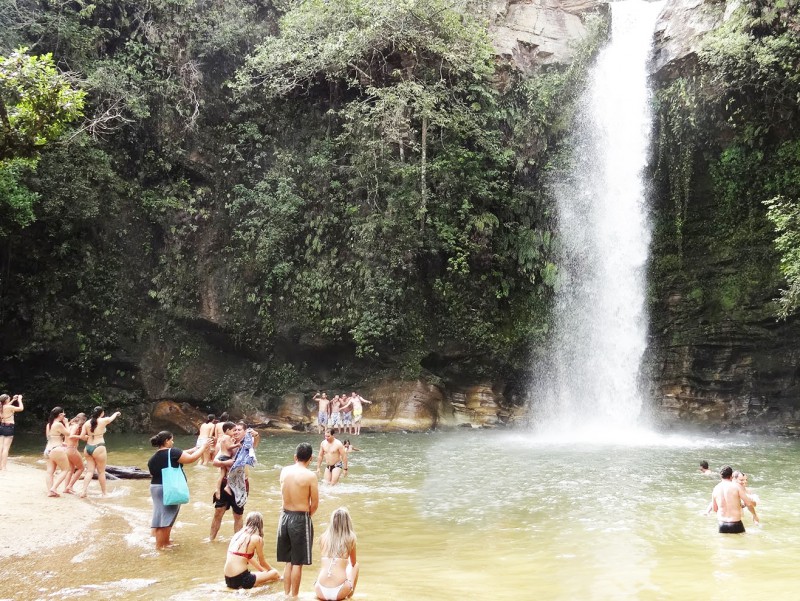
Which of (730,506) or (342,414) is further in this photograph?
(342,414)

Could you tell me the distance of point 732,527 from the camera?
8.09 metres

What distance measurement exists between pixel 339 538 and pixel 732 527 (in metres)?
5.45

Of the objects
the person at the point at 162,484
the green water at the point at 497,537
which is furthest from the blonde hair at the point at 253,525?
the person at the point at 162,484

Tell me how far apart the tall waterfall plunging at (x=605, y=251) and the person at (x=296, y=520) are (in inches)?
615

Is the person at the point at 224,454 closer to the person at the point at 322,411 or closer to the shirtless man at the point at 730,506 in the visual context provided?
the shirtless man at the point at 730,506

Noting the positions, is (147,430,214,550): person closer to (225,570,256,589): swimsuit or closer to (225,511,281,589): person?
(225,511,281,589): person

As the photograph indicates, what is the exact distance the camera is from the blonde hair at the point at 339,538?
5.71 metres

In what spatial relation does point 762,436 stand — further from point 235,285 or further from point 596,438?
point 235,285

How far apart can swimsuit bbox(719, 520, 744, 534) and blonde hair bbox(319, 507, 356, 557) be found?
5259 mm

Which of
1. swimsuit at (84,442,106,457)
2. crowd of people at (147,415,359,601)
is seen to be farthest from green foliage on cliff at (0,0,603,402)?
crowd of people at (147,415,359,601)

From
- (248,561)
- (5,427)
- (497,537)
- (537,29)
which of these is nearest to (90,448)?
(5,427)

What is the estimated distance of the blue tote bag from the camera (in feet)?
24.6

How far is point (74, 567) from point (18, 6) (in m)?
20.2

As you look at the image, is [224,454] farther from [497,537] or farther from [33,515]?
[497,537]
